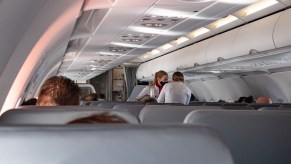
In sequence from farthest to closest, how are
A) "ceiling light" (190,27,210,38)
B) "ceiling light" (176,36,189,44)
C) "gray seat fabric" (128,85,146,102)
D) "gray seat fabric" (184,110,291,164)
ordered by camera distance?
1. "gray seat fabric" (128,85,146,102)
2. "ceiling light" (176,36,189,44)
3. "ceiling light" (190,27,210,38)
4. "gray seat fabric" (184,110,291,164)

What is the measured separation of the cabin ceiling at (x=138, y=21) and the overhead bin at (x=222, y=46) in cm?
80

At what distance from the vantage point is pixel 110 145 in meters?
1.27

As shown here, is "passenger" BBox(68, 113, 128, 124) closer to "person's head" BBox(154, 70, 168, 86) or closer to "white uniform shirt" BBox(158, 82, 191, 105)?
"white uniform shirt" BBox(158, 82, 191, 105)

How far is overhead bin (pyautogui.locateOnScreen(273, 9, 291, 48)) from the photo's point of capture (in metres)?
7.88

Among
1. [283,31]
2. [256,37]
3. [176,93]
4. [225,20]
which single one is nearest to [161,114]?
[176,93]

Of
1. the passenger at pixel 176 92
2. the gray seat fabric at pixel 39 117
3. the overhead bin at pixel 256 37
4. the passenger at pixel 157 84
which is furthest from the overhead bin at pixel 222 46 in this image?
the gray seat fabric at pixel 39 117

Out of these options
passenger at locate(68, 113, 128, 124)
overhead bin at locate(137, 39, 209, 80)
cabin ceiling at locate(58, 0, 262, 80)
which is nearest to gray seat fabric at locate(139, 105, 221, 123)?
passenger at locate(68, 113, 128, 124)

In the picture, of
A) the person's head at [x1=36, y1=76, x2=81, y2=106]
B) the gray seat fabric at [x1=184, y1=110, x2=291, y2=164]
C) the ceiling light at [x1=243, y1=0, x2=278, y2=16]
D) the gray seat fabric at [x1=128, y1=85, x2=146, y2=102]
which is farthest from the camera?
the gray seat fabric at [x1=128, y1=85, x2=146, y2=102]

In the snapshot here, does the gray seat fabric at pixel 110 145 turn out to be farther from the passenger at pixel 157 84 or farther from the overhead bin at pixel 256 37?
the overhead bin at pixel 256 37

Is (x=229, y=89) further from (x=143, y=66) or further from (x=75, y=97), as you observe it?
(x=75, y=97)

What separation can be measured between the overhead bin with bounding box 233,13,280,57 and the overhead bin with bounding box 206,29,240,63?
9.0 inches

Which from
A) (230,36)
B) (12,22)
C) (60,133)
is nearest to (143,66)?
(230,36)

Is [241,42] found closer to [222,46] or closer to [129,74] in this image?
[222,46]

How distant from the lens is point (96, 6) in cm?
797
